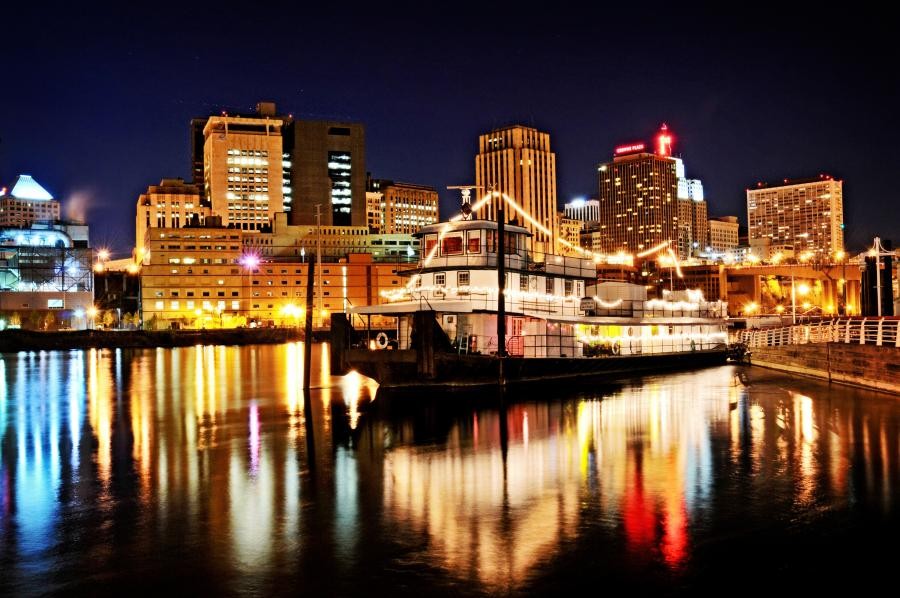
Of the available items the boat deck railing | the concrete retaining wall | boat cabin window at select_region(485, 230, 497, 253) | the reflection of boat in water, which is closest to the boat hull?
the reflection of boat in water

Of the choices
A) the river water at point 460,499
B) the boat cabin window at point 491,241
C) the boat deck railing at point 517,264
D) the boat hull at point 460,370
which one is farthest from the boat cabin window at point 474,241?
the river water at point 460,499

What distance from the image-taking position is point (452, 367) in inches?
1463

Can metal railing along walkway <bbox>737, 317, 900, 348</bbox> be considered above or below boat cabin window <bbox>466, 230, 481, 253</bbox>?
below

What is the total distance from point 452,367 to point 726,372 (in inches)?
903

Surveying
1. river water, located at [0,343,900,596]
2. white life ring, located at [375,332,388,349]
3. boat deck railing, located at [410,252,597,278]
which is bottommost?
river water, located at [0,343,900,596]

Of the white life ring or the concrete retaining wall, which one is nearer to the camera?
the concrete retaining wall

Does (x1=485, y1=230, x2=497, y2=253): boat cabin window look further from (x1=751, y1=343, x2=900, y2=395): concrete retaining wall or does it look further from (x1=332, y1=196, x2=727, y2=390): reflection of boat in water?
(x1=751, y1=343, x2=900, y2=395): concrete retaining wall

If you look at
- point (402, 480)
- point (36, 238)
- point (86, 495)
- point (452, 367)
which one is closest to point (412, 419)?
point (452, 367)

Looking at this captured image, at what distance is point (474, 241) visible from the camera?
41.5 metres

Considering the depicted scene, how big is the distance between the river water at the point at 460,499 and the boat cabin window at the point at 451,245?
1005 centimetres

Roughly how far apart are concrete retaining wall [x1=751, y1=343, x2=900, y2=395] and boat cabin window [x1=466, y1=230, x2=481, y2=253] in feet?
62.2

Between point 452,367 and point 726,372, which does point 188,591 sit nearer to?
point 452,367

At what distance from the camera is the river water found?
12.8 metres

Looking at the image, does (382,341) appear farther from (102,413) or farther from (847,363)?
(847,363)
